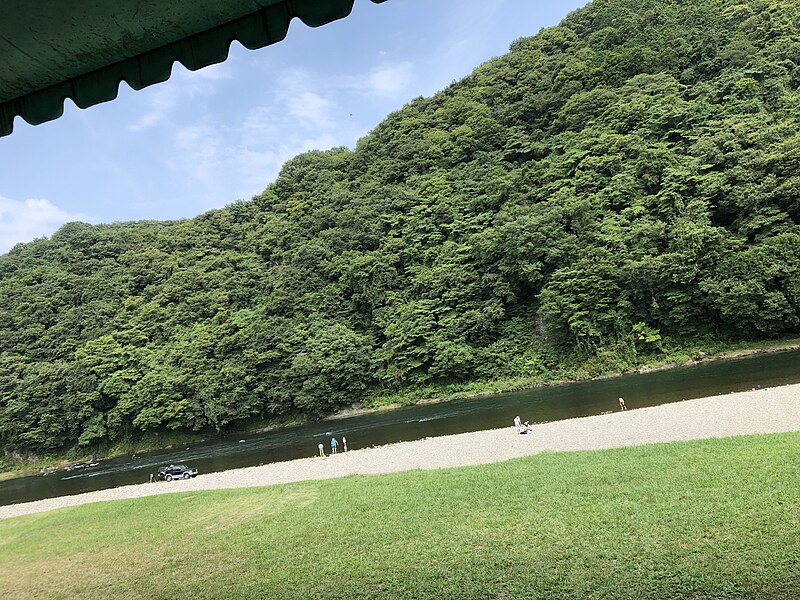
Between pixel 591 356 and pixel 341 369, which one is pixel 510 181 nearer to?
pixel 591 356

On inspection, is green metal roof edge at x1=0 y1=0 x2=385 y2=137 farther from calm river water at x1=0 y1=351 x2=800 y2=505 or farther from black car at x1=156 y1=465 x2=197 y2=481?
black car at x1=156 y1=465 x2=197 y2=481

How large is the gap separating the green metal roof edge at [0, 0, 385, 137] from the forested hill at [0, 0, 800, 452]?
114 ft

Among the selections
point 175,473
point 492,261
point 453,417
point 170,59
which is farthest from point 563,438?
point 492,261

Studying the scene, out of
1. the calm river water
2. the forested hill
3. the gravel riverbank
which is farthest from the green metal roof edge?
the forested hill

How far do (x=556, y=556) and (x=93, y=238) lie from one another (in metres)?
86.7

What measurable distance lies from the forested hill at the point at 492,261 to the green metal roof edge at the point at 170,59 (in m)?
34.6

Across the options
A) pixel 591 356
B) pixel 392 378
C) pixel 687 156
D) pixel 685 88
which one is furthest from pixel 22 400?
pixel 685 88

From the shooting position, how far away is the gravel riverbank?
41.5ft

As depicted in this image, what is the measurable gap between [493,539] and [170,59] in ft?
19.0

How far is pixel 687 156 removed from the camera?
126ft

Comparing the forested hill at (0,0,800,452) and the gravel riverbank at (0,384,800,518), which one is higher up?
the forested hill at (0,0,800,452)

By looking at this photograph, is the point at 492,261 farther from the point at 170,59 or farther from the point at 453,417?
the point at 170,59

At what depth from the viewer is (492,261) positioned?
4341 cm

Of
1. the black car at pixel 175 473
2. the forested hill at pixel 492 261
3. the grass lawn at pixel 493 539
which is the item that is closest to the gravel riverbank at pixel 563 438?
the black car at pixel 175 473
